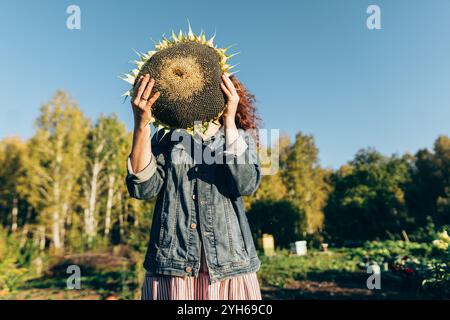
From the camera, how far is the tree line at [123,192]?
72.2ft

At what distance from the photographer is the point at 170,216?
216 cm

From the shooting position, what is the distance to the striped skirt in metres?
2.00

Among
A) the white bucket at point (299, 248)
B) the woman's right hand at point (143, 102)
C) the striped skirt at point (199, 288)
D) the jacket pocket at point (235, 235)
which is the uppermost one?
the woman's right hand at point (143, 102)

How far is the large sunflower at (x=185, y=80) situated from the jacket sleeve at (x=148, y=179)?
277 millimetres

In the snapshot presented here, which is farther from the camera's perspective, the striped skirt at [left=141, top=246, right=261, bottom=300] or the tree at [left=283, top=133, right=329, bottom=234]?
the tree at [left=283, top=133, right=329, bottom=234]

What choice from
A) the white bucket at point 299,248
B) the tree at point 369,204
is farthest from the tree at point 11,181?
the tree at point 369,204

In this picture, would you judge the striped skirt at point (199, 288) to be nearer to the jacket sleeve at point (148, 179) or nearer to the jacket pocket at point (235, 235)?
the jacket pocket at point (235, 235)

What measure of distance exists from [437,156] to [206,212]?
2895 centimetres

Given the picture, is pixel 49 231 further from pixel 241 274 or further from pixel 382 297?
pixel 241 274

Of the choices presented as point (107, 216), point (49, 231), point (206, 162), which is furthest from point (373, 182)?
point (206, 162)

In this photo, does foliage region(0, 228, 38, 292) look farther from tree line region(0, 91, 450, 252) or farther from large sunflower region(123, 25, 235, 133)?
tree line region(0, 91, 450, 252)

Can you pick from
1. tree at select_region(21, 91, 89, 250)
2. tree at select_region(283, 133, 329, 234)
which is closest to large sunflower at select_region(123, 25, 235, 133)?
tree at select_region(21, 91, 89, 250)

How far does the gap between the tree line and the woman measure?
56.0 feet

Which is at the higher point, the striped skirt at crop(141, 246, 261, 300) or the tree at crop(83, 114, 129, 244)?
the tree at crop(83, 114, 129, 244)
